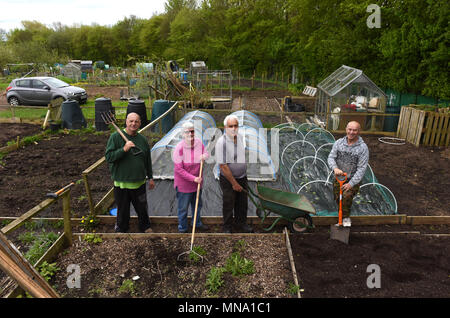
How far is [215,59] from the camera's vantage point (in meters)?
35.6

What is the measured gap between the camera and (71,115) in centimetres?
1108

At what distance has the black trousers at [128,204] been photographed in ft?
14.5

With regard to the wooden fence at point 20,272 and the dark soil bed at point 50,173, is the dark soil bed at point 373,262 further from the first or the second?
the dark soil bed at point 50,173

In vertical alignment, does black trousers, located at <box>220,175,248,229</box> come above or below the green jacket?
below

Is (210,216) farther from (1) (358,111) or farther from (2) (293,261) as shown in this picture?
(1) (358,111)

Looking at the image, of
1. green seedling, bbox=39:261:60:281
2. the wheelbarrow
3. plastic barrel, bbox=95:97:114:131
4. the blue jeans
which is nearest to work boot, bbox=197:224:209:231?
the blue jeans

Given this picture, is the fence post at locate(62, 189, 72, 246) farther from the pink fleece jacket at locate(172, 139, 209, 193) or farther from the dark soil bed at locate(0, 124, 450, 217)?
the pink fleece jacket at locate(172, 139, 209, 193)

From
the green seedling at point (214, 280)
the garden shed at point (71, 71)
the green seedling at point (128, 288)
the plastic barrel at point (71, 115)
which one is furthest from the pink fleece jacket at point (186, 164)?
the garden shed at point (71, 71)

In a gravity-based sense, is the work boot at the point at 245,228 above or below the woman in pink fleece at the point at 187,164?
below

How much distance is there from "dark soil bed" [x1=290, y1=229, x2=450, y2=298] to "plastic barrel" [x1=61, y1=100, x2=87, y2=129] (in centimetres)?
968

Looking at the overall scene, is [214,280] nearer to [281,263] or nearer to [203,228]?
[281,263]

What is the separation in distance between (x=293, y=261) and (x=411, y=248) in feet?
5.69

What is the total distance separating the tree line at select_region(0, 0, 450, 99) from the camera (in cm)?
1120

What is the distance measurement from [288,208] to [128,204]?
240cm
